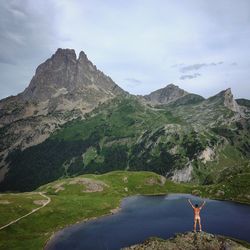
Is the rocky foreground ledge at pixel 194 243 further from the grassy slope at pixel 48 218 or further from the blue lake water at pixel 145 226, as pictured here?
the grassy slope at pixel 48 218

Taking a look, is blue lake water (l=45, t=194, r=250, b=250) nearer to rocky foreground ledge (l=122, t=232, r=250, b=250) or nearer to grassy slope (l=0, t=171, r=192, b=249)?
grassy slope (l=0, t=171, r=192, b=249)

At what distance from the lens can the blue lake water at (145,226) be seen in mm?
121119

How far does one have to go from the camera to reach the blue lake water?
12112 centimetres

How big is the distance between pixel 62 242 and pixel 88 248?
1338cm

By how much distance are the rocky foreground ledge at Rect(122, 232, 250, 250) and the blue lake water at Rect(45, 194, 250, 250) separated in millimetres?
47388

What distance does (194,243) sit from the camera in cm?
6538

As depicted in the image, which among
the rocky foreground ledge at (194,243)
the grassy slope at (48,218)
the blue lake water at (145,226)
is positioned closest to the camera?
the rocky foreground ledge at (194,243)

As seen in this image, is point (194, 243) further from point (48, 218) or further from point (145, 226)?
point (48, 218)

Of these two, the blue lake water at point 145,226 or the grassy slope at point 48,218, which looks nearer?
the grassy slope at point 48,218

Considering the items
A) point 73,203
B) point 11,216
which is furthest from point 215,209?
point 11,216

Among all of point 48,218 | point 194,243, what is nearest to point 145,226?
point 48,218

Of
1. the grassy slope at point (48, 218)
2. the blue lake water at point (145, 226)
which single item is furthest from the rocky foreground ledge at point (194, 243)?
the grassy slope at point (48, 218)

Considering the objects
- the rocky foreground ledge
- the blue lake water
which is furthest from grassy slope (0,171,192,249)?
the rocky foreground ledge

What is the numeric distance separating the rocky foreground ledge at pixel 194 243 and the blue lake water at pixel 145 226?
4739 cm
